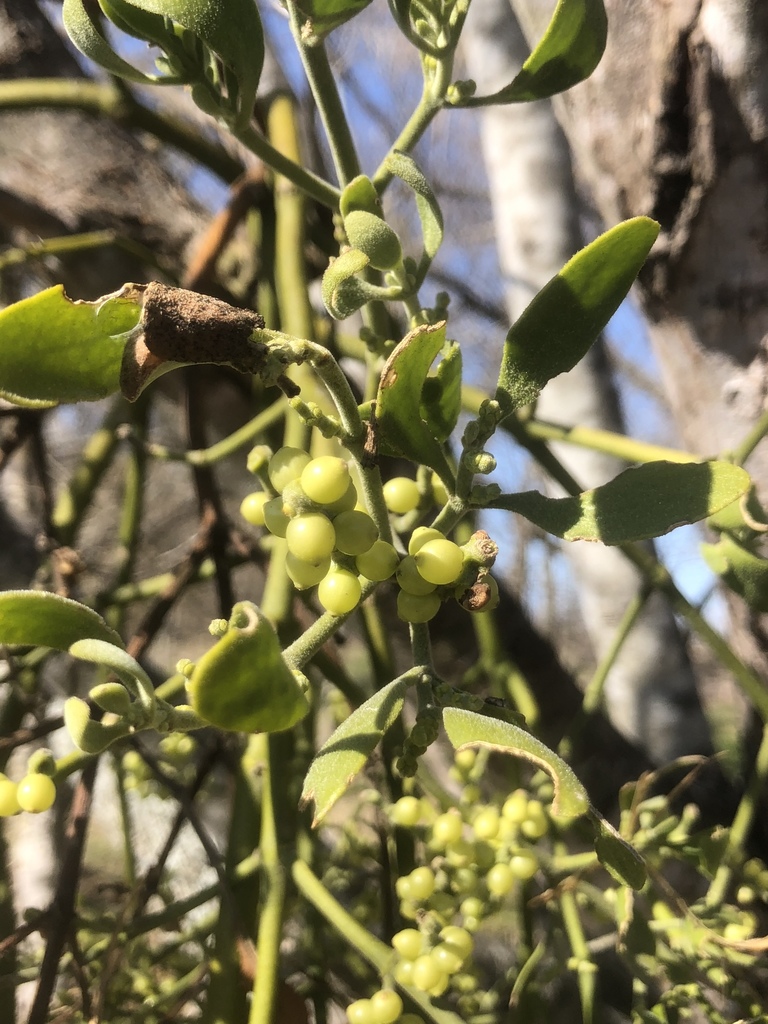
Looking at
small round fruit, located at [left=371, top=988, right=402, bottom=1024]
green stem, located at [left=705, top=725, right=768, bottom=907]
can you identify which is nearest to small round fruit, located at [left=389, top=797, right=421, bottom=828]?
small round fruit, located at [left=371, top=988, right=402, bottom=1024]

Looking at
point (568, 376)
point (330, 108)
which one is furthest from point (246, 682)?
point (568, 376)

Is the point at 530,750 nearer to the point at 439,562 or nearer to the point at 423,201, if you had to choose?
the point at 439,562

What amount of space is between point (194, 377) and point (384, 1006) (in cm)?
53

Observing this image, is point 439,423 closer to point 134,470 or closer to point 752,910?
point 134,470

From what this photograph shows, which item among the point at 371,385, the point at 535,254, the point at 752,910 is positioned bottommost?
the point at 752,910

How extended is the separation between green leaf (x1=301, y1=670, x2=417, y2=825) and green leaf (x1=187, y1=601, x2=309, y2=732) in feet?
0.11

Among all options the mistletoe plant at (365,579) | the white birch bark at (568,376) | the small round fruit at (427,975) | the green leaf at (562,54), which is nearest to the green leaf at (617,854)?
the mistletoe plant at (365,579)

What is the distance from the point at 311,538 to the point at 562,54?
0.88ft

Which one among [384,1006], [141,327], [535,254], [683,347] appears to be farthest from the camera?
[535,254]

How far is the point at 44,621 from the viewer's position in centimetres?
24

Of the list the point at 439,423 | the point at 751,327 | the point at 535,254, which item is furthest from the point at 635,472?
the point at 535,254

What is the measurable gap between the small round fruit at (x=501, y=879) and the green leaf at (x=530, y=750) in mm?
302

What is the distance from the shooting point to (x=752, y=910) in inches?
27.3

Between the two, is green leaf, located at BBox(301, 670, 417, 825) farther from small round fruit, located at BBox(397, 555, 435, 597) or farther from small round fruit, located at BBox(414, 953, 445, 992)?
small round fruit, located at BBox(414, 953, 445, 992)
